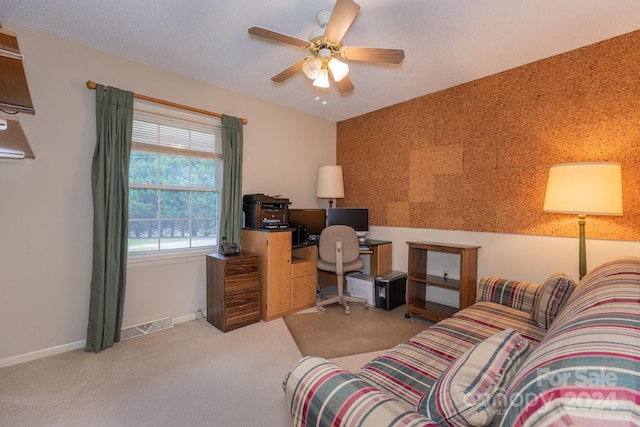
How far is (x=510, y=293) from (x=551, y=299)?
0.38 metres

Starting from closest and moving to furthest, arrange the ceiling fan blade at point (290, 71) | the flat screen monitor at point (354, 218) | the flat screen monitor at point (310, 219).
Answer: the ceiling fan blade at point (290, 71) < the flat screen monitor at point (310, 219) < the flat screen monitor at point (354, 218)

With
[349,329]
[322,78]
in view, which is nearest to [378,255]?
[349,329]

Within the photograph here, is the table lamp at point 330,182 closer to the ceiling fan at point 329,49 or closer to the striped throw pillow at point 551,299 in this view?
the ceiling fan at point 329,49

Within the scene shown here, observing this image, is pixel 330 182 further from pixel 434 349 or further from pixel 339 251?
pixel 434 349

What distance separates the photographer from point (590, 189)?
6.69 feet

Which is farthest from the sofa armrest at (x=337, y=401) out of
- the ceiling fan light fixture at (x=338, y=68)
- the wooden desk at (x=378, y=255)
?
the wooden desk at (x=378, y=255)

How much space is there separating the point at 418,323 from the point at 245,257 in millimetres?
1940

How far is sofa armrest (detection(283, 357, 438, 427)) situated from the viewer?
2.70ft

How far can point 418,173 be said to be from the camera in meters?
3.58

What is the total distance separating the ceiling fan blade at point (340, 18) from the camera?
1533 mm

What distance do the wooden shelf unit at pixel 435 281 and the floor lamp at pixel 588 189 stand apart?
3.04 feet

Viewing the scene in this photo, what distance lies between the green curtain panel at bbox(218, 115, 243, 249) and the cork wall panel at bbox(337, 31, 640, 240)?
1.83 m

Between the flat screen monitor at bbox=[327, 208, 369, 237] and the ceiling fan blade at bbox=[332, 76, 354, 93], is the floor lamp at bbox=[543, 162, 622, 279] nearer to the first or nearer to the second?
the ceiling fan blade at bbox=[332, 76, 354, 93]

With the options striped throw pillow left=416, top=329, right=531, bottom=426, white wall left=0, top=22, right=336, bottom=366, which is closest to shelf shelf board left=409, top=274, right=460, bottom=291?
striped throw pillow left=416, top=329, right=531, bottom=426
